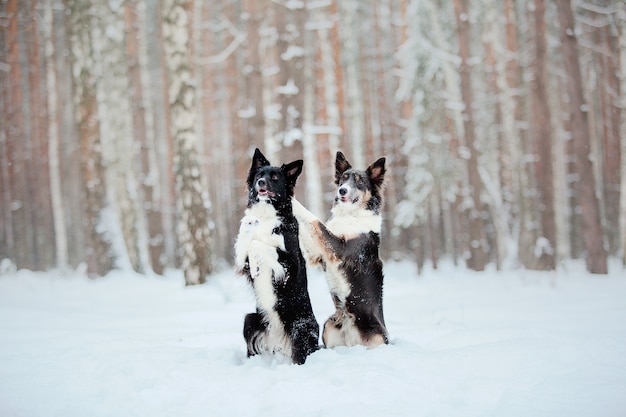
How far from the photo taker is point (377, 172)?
502 centimetres

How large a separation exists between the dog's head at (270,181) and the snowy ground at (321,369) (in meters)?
0.87

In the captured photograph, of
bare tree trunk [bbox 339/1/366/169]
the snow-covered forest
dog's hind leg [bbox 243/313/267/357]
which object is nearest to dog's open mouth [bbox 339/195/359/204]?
dog's hind leg [bbox 243/313/267/357]

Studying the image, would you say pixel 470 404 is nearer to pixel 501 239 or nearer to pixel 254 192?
pixel 254 192

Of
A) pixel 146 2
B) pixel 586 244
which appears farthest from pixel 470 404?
pixel 146 2

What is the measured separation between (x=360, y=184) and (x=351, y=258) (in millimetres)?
786

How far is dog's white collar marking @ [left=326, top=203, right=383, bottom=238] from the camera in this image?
476cm

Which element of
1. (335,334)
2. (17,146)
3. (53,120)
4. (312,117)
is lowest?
(335,334)

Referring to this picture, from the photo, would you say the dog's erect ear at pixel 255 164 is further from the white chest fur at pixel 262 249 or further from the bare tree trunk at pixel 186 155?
the bare tree trunk at pixel 186 155

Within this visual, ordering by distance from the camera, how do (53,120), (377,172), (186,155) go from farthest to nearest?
(53,120), (186,155), (377,172)

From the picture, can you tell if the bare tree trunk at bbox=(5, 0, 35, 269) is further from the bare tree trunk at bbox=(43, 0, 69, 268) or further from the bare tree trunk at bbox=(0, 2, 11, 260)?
the bare tree trunk at bbox=(43, 0, 69, 268)

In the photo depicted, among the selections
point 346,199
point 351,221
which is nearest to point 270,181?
point 346,199

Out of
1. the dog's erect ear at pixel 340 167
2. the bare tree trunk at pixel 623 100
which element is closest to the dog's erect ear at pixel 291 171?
the dog's erect ear at pixel 340 167

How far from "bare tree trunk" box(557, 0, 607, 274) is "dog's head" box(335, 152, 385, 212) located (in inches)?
323

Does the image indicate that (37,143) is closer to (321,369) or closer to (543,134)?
(543,134)
